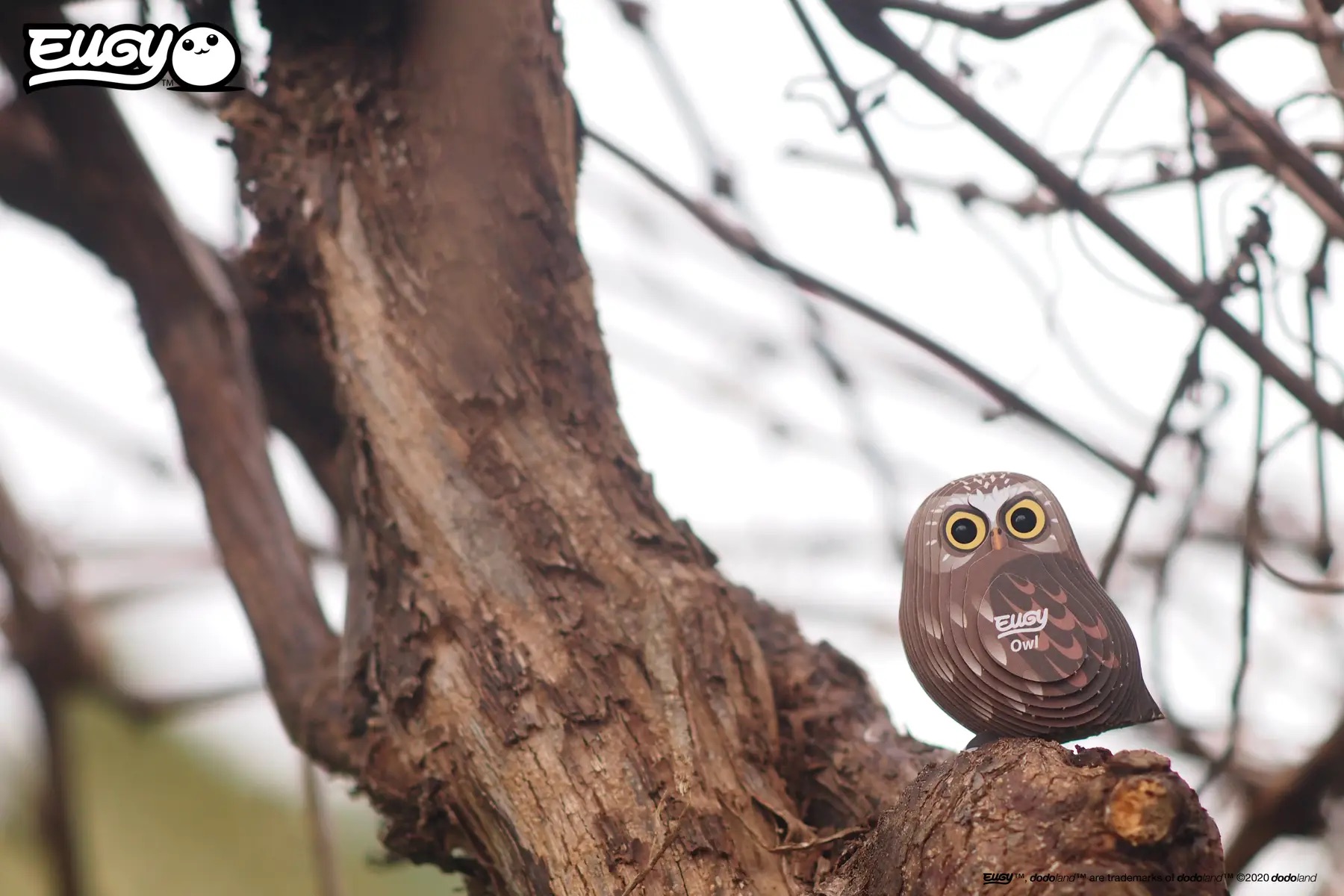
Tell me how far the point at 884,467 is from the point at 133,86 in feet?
3.20

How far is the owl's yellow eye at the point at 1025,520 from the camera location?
2.23 feet

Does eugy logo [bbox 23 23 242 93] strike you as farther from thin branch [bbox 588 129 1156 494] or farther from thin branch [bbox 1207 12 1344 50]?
thin branch [bbox 1207 12 1344 50]

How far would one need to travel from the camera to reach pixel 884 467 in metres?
1.50

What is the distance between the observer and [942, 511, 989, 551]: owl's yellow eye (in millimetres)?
680

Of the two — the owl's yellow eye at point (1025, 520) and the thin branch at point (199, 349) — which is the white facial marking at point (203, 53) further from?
the owl's yellow eye at point (1025, 520)

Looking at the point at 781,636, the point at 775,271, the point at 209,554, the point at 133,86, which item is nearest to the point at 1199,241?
the point at 775,271

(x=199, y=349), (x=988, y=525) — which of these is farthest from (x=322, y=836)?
(x=988, y=525)

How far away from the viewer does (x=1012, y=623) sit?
648 mm

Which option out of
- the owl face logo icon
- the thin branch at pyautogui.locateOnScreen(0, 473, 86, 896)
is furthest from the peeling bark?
the thin branch at pyautogui.locateOnScreen(0, 473, 86, 896)

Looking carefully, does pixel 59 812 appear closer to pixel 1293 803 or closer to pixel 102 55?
pixel 102 55

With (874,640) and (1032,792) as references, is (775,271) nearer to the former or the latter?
(1032,792)

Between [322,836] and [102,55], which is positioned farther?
[322,836]

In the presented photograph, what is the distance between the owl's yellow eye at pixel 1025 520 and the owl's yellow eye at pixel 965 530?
2 cm

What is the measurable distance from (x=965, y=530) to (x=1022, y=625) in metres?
0.07
